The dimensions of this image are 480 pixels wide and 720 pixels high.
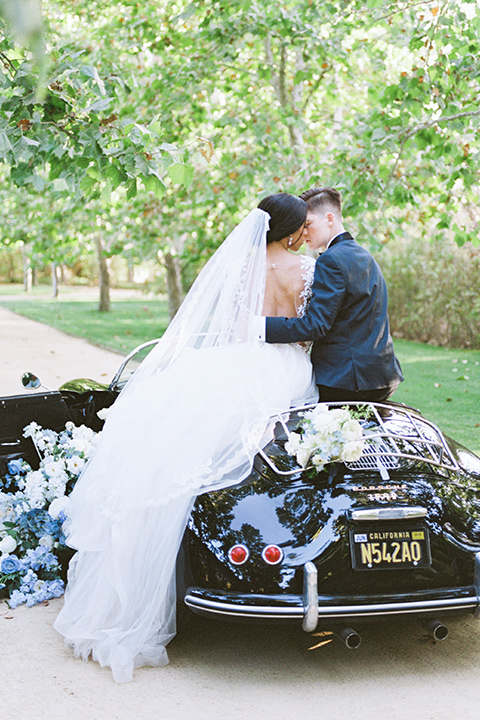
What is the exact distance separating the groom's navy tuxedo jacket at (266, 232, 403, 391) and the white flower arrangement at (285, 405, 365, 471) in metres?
0.61

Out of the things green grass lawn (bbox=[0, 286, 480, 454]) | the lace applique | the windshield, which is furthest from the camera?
green grass lawn (bbox=[0, 286, 480, 454])

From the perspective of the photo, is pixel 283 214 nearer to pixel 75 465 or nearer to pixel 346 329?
pixel 346 329

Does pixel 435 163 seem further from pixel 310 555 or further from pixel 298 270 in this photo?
pixel 310 555

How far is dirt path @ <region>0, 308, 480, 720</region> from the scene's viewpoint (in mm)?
3297

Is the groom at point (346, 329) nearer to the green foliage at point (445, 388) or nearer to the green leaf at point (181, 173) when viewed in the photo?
the green leaf at point (181, 173)

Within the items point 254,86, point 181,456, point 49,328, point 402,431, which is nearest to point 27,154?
point 181,456

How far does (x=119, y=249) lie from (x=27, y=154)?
964 cm

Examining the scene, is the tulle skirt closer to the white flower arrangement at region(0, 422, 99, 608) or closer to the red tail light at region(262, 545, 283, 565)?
the red tail light at region(262, 545, 283, 565)

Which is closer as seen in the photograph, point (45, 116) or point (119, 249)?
point (45, 116)

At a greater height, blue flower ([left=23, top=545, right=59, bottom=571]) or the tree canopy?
the tree canopy

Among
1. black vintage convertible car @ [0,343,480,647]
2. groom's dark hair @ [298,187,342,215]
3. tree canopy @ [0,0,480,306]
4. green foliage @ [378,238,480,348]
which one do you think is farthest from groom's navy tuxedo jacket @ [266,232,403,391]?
green foliage @ [378,238,480,348]

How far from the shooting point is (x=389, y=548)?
3.49 m

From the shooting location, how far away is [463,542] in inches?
142

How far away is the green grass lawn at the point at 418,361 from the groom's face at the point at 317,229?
4.28m
